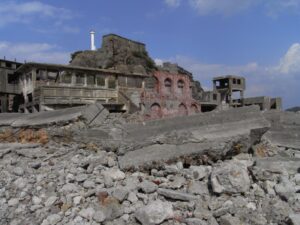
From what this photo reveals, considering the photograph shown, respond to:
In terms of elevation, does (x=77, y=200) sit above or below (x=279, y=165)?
below

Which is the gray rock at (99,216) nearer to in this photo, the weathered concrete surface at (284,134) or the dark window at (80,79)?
the weathered concrete surface at (284,134)

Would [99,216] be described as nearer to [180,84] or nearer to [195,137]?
[195,137]

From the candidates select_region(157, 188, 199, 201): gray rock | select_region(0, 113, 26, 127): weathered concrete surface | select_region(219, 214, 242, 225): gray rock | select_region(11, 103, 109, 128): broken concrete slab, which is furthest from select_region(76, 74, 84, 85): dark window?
select_region(219, 214, 242, 225): gray rock

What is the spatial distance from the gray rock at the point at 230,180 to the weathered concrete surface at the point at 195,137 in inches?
22.9

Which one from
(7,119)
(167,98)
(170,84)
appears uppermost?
(170,84)

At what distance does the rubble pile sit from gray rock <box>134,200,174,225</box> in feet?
0.03

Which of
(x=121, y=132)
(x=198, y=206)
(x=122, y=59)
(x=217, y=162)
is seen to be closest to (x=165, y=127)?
(x=121, y=132)

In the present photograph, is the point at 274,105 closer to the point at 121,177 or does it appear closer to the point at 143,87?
the point at 143,87

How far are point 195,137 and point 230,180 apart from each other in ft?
3.63

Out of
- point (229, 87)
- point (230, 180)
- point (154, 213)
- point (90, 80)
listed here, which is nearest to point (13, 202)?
point (154, 213)

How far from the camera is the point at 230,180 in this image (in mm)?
3885

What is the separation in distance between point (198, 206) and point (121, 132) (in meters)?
2.22

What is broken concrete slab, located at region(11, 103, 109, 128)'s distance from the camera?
5801mm

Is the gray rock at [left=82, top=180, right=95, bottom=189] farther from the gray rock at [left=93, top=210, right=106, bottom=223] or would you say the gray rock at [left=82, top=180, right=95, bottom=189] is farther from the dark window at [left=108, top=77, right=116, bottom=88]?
the dark window at [left=108, top=77, right=116, bottom=88]
